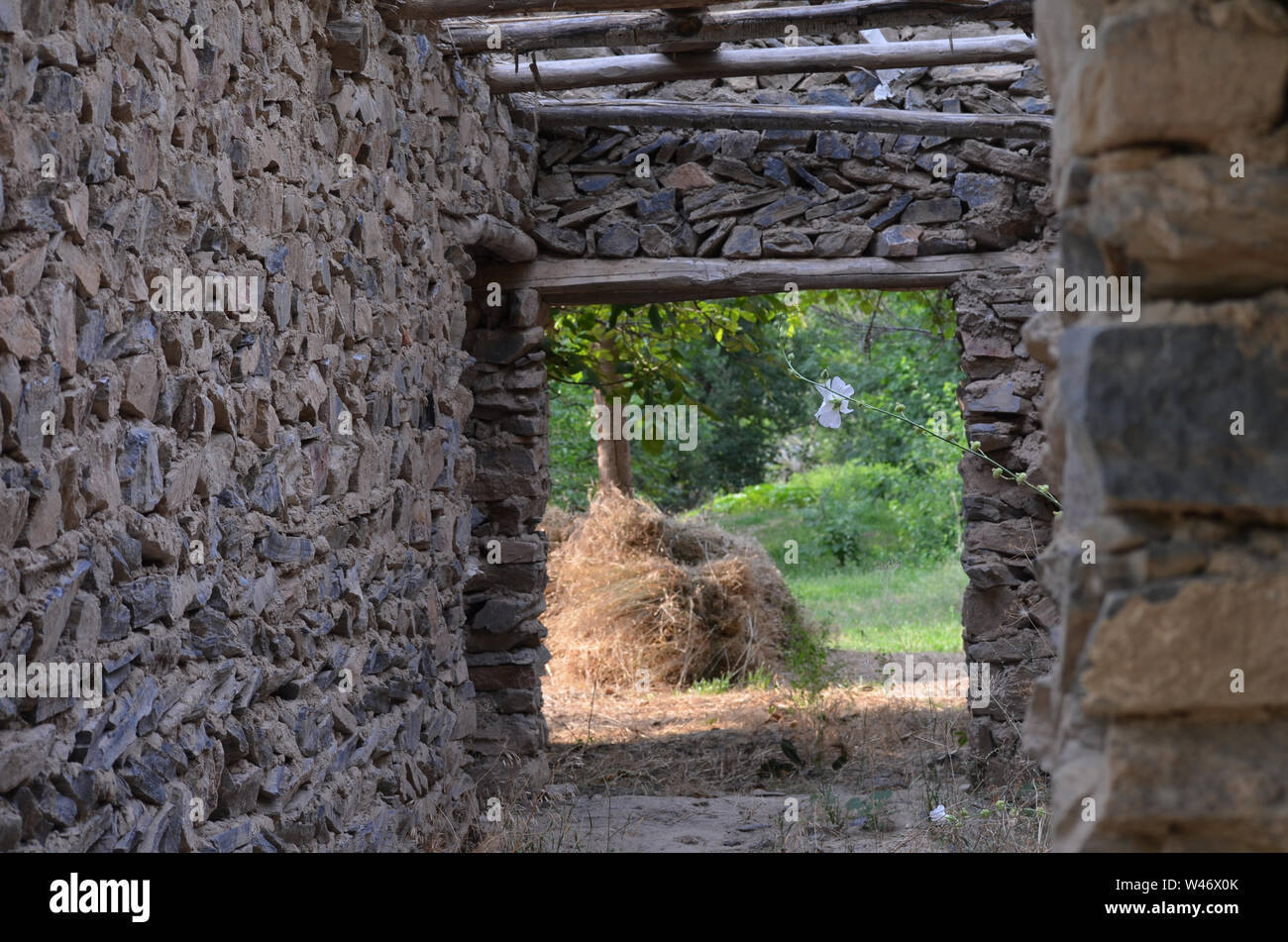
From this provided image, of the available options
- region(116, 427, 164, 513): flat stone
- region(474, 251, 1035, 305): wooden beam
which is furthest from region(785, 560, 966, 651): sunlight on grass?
region(116, 427, 164, 513): flat stone

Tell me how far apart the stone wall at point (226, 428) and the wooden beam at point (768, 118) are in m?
0.96

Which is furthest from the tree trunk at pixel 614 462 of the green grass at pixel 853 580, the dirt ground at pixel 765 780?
the dirt ground at pixel 765 780

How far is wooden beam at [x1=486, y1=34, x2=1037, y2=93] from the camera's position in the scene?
16.2 feet

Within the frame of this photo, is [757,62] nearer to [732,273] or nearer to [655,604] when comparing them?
[732,273]

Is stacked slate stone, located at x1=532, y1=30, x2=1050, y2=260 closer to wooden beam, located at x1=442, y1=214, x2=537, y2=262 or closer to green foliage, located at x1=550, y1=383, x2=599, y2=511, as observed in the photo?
wooden beam, located at x1=442, y1=214, x2=537, y2=262

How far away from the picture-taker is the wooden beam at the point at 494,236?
4688 mm

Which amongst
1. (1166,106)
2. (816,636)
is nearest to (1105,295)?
(1166,106)

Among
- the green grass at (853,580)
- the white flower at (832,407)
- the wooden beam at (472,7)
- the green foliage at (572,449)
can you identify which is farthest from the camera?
the green foliage at (572,449)

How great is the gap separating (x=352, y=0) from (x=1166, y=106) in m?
2.87

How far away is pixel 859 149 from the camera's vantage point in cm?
553

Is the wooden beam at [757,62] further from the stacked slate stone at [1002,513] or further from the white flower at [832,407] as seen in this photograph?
the white flower at [832,407]

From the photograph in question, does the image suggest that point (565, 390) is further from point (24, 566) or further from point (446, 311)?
point (24, 566)

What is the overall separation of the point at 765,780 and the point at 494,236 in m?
2.93

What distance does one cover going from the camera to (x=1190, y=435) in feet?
4.40
